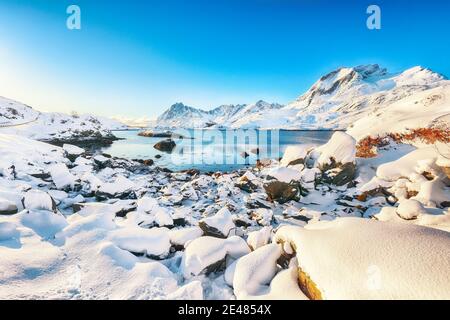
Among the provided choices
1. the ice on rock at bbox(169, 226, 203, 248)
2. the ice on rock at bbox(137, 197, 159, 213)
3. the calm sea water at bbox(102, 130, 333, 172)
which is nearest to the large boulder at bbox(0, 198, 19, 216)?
the ice on rock at bbox(137, 197, 159, 213)

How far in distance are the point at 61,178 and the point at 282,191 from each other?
11.7 metres

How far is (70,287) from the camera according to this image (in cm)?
360

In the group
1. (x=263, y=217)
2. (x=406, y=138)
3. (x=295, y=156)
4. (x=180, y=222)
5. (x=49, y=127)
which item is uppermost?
(x=49, y=127)

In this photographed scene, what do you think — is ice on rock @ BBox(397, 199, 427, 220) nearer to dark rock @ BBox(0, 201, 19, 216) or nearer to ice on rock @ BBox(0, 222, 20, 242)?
ice on rock @ BBox(0, 222, 20, 242)

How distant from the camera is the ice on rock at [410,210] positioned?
7242 millimetres

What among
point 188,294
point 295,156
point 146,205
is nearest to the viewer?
point 188,294

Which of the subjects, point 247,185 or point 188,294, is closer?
point 188,294

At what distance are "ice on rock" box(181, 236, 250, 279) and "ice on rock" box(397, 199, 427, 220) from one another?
5557 mm

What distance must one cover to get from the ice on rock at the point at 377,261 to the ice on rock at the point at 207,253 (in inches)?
61.5

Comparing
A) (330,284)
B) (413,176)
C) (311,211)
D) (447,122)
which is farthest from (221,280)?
(447,122)

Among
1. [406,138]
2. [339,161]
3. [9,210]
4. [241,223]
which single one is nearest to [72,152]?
[9,210]

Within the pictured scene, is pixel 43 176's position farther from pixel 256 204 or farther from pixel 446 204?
pixel 446 204

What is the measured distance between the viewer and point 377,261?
3143mm
